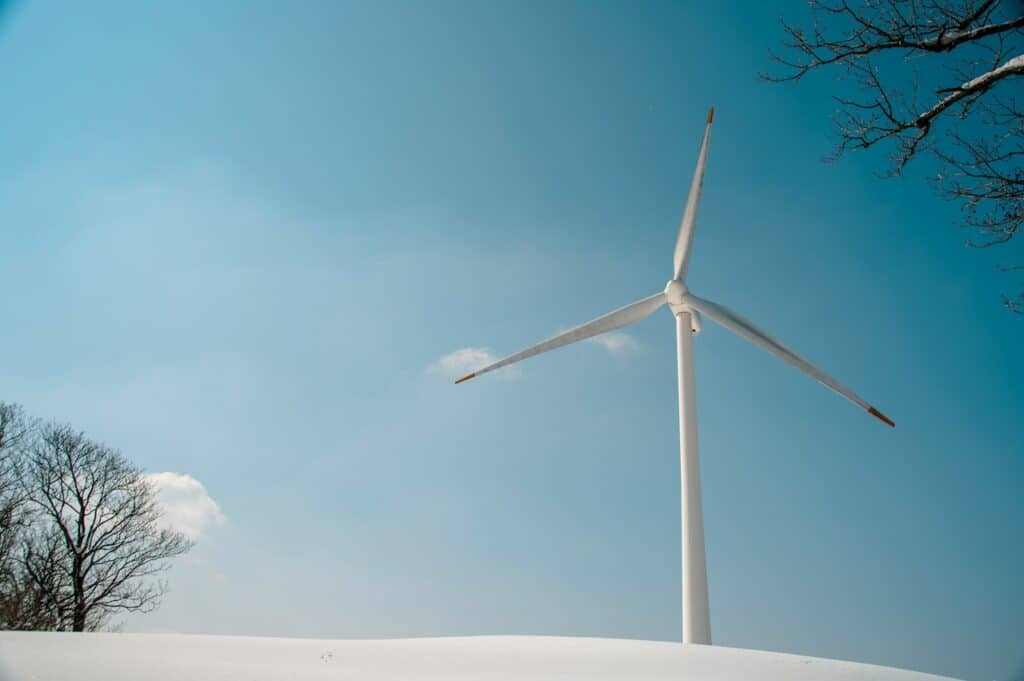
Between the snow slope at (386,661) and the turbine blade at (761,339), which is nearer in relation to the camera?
the snow slope at (386,661)

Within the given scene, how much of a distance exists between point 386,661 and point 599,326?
17.8 metres

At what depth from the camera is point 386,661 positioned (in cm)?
1295

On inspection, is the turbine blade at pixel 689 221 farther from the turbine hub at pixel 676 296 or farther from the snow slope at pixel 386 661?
the snow slope at pixel 386 661

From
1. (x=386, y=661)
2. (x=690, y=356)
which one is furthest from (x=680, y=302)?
(x=386, y=661)

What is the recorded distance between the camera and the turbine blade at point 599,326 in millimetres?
28531

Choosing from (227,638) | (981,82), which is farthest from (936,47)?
(227,638)

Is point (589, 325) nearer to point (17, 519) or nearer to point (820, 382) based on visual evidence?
point (820, 382)

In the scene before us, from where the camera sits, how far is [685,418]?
25375mm

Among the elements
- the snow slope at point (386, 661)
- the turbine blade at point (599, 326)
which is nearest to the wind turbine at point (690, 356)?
the turbine blade at point (599, 326)

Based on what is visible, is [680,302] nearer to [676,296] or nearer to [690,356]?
[676,296]

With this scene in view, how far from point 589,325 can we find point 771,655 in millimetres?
16111

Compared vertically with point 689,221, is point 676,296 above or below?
below

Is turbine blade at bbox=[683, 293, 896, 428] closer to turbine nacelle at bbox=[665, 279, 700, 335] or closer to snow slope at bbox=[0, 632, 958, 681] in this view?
turbine nacelle at bbox=[665, 279, 700, 335]

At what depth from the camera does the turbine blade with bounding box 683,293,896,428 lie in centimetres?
2552
